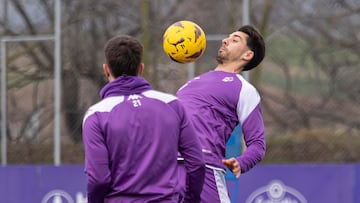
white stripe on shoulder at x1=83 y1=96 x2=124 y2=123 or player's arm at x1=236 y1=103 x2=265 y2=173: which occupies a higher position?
white stripe on shoulder at x1=83 y1=96 x2=124 y2=123

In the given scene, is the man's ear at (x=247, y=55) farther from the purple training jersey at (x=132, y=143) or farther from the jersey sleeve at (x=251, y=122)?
the purple training jersey at (x=132, y=143)

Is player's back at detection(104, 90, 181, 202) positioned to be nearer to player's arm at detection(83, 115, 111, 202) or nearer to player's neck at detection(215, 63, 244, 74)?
player's arm at detection(83, 115, 111, 202)

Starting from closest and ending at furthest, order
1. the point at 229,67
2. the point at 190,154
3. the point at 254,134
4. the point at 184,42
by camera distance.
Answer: the point at 190,154 → the point at 254,134 → the point at 184,42 → the point at 229,67

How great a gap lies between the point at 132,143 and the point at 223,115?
1.39 metres

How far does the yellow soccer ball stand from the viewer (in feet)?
20.2

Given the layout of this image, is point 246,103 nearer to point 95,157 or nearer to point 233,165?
point 233,165

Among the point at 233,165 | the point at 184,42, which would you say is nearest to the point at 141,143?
the point at 233,165

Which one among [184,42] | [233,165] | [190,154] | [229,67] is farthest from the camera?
[229,67]

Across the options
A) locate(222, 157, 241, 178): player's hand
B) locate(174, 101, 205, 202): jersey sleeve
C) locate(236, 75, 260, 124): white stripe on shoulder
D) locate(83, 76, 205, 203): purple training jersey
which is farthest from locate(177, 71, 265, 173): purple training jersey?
locate(83, 76, 205, 203): purple training jersey

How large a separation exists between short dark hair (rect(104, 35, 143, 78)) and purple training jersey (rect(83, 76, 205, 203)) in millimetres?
48

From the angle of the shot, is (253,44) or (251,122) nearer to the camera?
(251,122)

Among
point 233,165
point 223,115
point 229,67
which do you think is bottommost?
point 233,165

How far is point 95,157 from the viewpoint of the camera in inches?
183

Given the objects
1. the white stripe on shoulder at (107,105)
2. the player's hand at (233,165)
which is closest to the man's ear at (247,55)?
the player's hand at (233,165)
